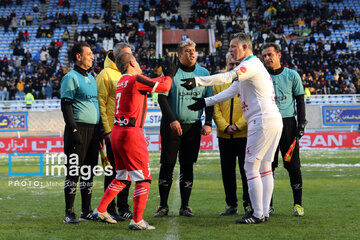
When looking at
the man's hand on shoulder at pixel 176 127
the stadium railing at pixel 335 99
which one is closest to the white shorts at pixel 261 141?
the man's hand on shoulder at pixel 176 127

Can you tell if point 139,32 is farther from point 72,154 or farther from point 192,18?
point 72,154

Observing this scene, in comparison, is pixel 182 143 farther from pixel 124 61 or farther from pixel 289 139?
pixel 124 61

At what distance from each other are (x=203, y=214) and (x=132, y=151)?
177 cm

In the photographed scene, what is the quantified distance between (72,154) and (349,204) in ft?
14.1

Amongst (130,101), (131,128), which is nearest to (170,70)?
(130,101)

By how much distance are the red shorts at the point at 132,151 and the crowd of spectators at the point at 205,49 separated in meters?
25.0

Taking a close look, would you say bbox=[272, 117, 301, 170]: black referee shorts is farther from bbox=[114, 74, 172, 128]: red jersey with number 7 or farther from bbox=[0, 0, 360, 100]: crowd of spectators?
bbox=[0, 0, 360, 100]: crowd of spectators

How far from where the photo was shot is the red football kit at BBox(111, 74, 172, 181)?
6.42 meters

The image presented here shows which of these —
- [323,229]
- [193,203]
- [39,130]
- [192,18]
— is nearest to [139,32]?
[192,18]

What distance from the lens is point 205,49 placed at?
43.0 m

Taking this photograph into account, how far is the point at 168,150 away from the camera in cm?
756

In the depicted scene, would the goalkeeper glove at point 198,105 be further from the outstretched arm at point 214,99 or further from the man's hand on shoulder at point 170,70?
the man's hand on shoulder at point 170,70

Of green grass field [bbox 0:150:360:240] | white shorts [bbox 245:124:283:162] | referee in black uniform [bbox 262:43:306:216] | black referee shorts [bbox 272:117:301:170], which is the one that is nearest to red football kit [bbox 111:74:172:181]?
green grass field [bbox 0:150:360:240]

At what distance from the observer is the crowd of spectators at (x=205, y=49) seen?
1287 inches
